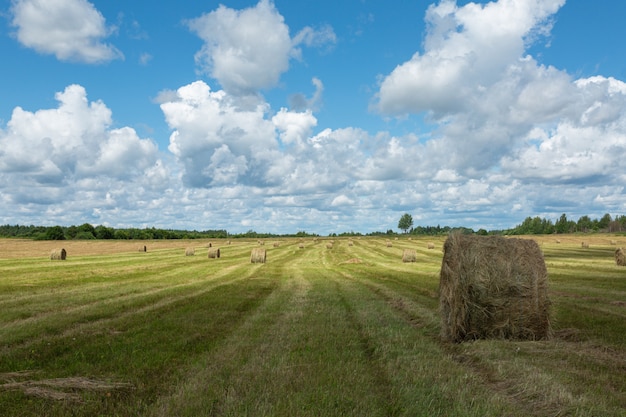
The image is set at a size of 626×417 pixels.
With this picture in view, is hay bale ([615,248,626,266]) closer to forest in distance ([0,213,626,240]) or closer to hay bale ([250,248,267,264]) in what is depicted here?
hay bale ([250,248,267,264])

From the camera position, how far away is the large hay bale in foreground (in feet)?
35.4

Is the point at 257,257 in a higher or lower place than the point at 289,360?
higher

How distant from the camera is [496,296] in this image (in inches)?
431

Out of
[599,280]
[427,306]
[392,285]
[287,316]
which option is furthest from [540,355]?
[599,280]

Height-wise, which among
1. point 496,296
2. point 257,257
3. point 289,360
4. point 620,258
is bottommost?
point 289,360

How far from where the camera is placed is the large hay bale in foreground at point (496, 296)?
35.4 ft

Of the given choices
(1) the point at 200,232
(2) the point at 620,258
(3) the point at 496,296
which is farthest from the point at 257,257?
(1) the point at 200,232

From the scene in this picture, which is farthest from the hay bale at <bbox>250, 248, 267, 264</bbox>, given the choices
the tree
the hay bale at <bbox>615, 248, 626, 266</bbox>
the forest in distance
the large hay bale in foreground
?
the tree

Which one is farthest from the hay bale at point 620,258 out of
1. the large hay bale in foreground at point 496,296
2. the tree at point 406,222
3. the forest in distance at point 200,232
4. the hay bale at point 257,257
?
the tree at point 406,222

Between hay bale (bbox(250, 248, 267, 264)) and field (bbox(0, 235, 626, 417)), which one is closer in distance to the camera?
field (bbox(0, 235, 626, 417))

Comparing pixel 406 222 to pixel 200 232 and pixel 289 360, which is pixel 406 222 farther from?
pixel 289 360

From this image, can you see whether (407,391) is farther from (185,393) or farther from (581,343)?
(581,343)

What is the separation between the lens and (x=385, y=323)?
12.0 m

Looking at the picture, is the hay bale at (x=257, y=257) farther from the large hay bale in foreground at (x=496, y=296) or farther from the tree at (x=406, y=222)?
the tree at (x=406, y=222)
